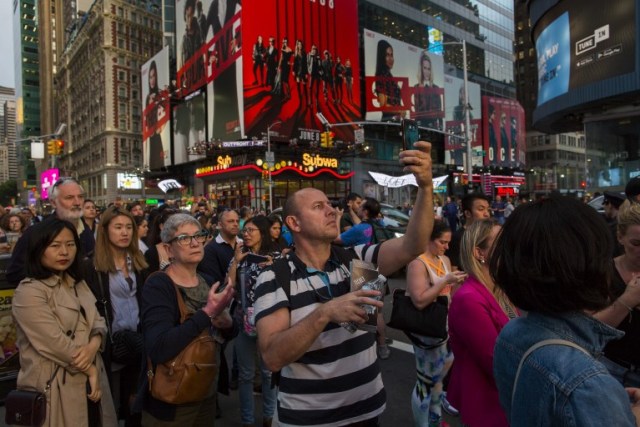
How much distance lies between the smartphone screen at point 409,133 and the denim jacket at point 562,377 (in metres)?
1.18

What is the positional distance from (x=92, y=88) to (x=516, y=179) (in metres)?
77.9

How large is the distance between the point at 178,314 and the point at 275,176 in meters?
39.4

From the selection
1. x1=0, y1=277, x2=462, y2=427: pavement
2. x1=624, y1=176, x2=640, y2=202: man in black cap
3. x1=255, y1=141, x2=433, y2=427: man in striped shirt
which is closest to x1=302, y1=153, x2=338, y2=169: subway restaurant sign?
x1=0, y1=277, x2=462, y2=427: pavement

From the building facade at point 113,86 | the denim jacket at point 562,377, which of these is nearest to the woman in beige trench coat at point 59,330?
the denim jacket at point 562,377

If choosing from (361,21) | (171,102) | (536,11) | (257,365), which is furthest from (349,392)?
(171,102)

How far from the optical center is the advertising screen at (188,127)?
4819 cm

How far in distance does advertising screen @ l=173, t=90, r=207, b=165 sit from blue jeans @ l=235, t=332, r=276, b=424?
145ft

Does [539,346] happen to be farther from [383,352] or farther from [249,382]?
[383,352]

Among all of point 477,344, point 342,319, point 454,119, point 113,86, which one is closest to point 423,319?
point 477,344

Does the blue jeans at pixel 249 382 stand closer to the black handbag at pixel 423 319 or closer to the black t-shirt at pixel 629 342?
the black handbag at pixel 423 319

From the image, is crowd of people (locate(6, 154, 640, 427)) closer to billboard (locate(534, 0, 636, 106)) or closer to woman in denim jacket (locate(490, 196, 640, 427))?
woman in denim jacket (locate(490, 196, 640, 427))

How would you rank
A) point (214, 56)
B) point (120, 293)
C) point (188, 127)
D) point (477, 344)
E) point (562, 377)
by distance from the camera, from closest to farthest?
1. point (562, 377)
2. point (477, 344)
3. point (120, 293)
4. point (214, 56)
5. point (188, 127)

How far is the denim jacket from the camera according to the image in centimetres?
116

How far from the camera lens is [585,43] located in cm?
2489
